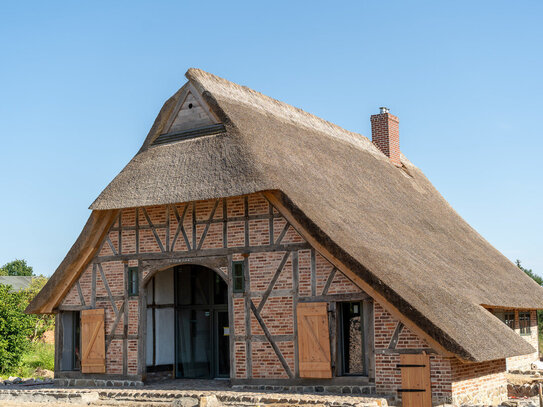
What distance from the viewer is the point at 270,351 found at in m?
15.7

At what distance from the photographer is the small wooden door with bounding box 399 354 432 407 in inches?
546

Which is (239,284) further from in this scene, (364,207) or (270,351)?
(364,207)

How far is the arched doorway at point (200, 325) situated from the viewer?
18.7 metres

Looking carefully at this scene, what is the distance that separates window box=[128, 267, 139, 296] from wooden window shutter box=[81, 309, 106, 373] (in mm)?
893

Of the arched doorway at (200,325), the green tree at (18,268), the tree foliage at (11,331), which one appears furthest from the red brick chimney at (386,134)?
the green tree at (18,268)

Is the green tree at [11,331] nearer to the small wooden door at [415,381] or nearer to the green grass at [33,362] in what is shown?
the green grass at [33,362]

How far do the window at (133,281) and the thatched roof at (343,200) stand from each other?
5.49 feet

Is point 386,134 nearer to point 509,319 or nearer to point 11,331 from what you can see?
point 509,319

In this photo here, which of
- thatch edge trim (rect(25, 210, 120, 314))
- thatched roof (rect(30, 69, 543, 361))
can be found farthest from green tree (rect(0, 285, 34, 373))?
thatched roof (rect(30, 69, 543, 361))

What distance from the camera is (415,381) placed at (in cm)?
1398

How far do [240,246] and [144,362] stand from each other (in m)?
3.58

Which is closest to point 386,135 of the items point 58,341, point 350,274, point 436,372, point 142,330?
point 350,274

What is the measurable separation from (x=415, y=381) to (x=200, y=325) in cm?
677

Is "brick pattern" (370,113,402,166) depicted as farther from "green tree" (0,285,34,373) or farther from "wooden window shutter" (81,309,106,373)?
"green tree" (0,285,34,373)
